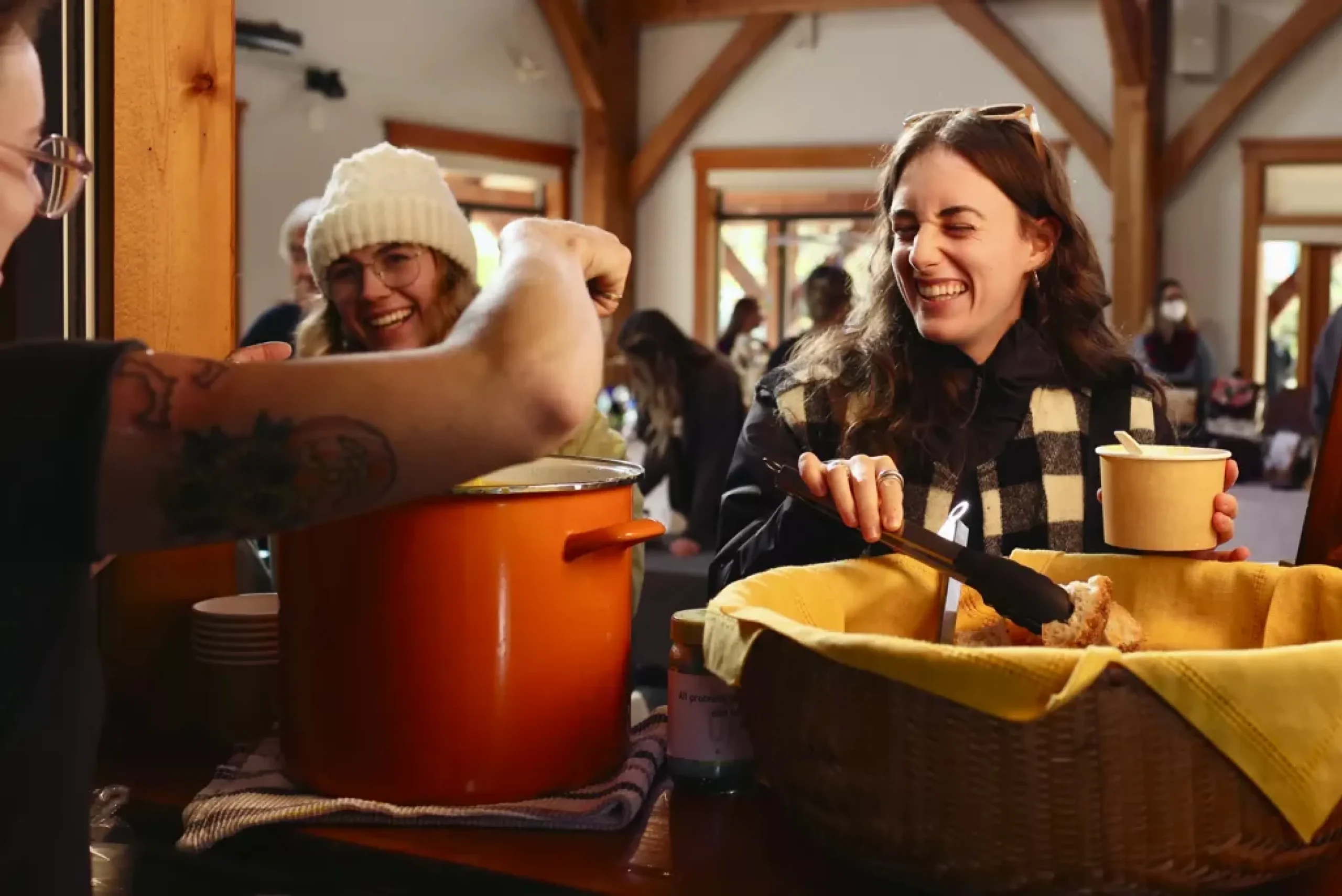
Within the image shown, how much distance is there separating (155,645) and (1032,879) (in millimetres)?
946

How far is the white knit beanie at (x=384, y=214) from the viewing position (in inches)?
78.9

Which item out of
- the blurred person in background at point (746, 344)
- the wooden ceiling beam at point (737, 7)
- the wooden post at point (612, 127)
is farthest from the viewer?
the wooden post at point (612, 127)

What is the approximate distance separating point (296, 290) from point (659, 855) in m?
2.70

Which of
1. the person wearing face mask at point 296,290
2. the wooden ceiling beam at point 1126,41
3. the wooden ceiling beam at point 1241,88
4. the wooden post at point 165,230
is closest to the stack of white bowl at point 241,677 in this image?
the wooden post at point 165,230

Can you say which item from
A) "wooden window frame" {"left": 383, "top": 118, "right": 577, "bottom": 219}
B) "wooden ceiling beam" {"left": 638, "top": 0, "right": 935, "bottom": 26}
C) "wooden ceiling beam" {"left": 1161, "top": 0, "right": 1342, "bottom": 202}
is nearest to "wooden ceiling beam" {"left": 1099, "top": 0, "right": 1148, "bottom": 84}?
"wooden ceiling beam" {"left": 1161, "top": 0, "right": 1342, "bottom": 202}

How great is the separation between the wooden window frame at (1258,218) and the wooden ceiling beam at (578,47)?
3950 millimetres

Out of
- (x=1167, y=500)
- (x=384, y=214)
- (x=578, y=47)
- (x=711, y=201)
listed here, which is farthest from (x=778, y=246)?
(x=1167, y=500)

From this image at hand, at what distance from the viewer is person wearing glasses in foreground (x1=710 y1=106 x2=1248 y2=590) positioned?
153cm

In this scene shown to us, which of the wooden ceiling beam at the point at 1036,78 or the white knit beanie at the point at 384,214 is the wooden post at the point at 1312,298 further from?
the white knit beanie at the point at 384,214

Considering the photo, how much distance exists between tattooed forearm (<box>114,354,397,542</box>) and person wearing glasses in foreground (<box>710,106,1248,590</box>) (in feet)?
2.70

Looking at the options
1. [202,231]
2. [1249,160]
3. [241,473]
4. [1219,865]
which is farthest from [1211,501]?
[1249,160]

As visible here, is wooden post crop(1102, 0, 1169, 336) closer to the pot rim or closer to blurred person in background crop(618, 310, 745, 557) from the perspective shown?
blurred person in background crop(618, 310, 745, 557)

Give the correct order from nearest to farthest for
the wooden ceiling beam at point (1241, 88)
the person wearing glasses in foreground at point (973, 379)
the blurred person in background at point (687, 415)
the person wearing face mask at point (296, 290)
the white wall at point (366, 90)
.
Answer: the person wearing glasses in foreground at point (973, 379) < the person wearing face mask at point (296, 290) < the blurred person in background at point (687, 415) < the white wall at point (366, 90) < the wooden ceiling beam at point (1241, 88)

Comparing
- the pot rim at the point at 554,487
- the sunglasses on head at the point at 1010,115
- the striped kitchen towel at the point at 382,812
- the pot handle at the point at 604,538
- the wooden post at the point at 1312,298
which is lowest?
the striped kitchen towel at the point at 382,812
